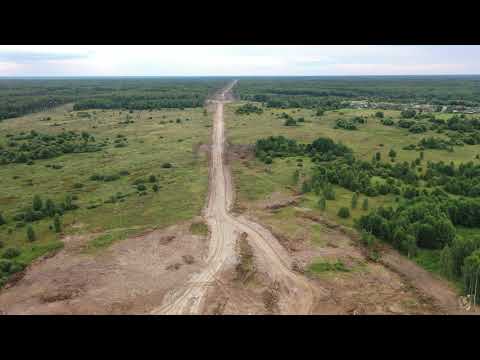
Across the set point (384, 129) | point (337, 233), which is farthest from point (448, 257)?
point (384, 129)

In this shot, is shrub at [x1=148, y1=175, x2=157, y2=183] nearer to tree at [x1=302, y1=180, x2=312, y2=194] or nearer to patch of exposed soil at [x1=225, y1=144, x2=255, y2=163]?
patch of exposed soil at [x1=225, y1=144, x2=255, y2=163]

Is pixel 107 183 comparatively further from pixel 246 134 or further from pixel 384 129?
pixel 384 129

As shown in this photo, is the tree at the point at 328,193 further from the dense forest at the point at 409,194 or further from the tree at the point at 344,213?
the tree at the point at 344,213

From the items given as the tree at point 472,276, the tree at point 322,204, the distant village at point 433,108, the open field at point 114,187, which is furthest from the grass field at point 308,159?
the distant village at point 433,108

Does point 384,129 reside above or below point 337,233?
above

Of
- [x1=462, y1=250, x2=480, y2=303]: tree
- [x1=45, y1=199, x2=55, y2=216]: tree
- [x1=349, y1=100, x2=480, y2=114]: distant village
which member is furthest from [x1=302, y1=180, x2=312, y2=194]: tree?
[x1=349, y1=100, x2=480, y2=114]: distant village
